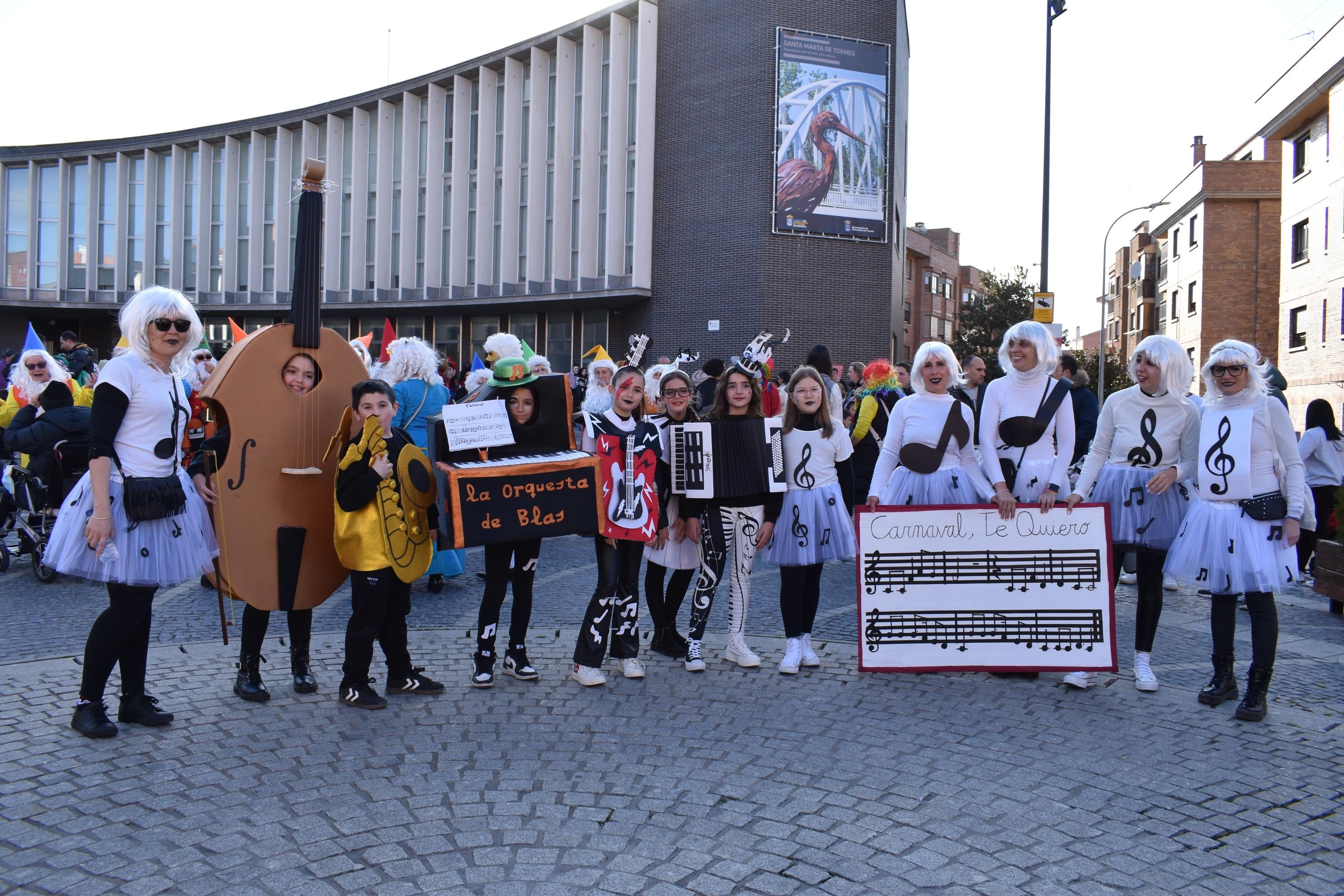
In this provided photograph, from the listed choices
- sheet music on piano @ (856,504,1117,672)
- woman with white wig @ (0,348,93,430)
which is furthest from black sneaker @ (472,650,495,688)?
woman with white wig @ (0,348,93,430)

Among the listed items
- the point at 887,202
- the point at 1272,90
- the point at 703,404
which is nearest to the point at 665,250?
the point at 887,202

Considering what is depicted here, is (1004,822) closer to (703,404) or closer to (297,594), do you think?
(297,594)

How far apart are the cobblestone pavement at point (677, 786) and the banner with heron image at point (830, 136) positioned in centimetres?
2225

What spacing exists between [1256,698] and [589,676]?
11.1 ft

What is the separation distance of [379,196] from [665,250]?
11891 mm

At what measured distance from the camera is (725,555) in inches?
223

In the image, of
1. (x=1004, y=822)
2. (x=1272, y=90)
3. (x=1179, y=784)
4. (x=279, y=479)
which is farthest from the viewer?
(x=1272, y=90)

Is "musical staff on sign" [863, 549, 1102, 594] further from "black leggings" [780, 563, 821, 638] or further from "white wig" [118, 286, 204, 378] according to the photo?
"white wig" [118, 286, 204, 378]

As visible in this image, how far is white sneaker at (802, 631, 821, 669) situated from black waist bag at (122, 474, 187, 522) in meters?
3.41

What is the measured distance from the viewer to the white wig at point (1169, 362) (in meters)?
5.15

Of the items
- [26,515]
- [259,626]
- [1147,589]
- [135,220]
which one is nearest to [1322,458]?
[1147,589]

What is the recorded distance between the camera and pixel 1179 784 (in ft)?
12.8

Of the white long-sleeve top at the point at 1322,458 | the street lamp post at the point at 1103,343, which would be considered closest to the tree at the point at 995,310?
the street lamp post at the point at 1103,343

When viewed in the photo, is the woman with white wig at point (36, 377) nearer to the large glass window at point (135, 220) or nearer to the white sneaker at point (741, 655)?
the white sneaker at point (741, 655)
